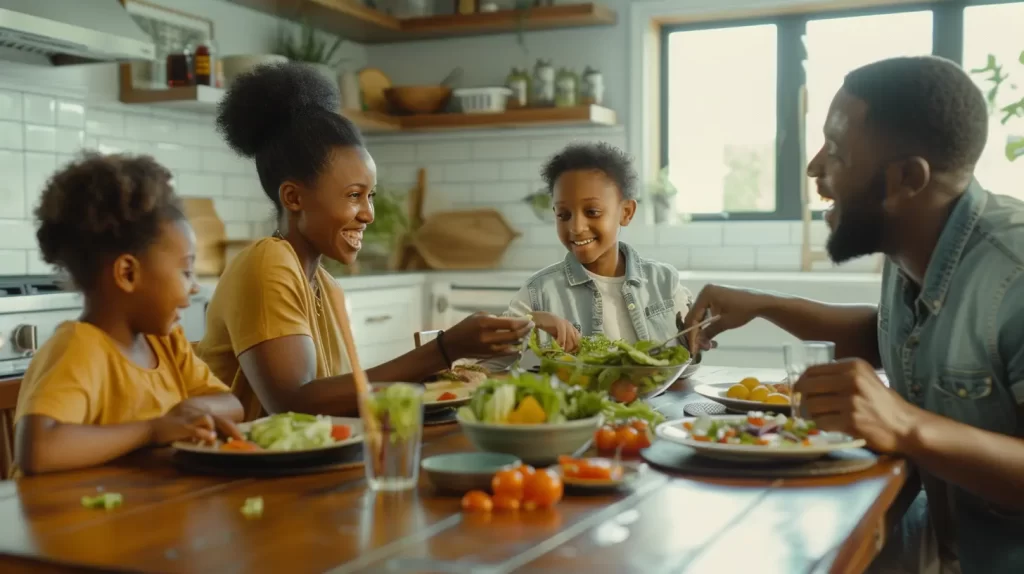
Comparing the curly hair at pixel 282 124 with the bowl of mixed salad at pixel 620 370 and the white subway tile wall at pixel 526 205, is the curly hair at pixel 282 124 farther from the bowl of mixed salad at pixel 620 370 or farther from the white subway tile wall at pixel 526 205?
the white subway tile wall at pixel 526 205

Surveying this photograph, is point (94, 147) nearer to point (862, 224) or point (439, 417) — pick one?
point (439, 417)

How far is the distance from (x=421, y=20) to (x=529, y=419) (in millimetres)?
3977

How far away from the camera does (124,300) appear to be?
1.68 m

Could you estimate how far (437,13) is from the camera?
536 centimetres

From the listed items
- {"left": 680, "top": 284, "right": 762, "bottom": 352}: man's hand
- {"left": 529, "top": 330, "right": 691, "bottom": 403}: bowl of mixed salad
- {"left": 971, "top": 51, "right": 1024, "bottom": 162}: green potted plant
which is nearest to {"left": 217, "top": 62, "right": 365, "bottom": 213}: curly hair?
{"left": 529, "top": 330, "right": 691, "bottom": 403}: bowl of mixed salad

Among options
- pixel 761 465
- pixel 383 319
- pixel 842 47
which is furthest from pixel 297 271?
pixel 842 47

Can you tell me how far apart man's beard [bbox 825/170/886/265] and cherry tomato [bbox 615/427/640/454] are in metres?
0.59

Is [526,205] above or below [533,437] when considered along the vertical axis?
above

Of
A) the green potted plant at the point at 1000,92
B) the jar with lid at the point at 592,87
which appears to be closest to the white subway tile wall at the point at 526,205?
the jar with lid at the point at 592,87

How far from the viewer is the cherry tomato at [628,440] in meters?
1.56

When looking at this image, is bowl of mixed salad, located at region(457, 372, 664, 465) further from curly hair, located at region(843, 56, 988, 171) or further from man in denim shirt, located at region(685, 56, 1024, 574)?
curly hair, located at region(843, 56, 988, 171)

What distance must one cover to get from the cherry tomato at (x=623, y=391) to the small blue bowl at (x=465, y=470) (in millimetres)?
558

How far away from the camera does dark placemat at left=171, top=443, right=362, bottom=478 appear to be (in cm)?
142

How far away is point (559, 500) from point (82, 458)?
26.9 inches
